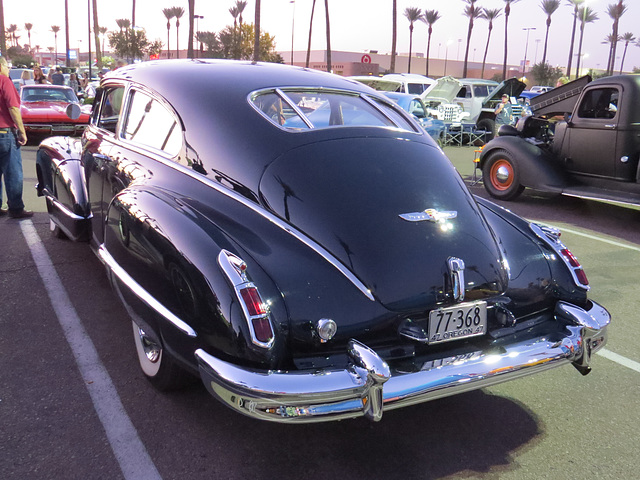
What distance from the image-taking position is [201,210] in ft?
9.20

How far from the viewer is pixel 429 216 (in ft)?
9.19

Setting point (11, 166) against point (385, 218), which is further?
point (11, 166)

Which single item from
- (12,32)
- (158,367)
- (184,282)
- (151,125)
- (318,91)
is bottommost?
(158,367)

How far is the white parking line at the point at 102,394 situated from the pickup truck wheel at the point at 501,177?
6549 millimetres

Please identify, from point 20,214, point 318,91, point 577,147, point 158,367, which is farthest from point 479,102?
point 158,367

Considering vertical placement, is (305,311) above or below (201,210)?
below

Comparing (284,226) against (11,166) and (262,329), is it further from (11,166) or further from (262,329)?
(11,166)

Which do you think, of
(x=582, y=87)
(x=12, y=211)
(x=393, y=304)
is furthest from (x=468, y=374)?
(x=582, y=87)

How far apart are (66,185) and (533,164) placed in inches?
251

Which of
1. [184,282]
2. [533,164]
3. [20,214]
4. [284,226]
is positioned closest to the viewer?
[184,282]

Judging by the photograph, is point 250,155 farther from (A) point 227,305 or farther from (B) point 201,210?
(A) point 227,305

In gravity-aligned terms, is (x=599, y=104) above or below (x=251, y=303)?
above

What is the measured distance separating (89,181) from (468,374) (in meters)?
3.03

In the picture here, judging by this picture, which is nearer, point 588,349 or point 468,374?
point 468,374
